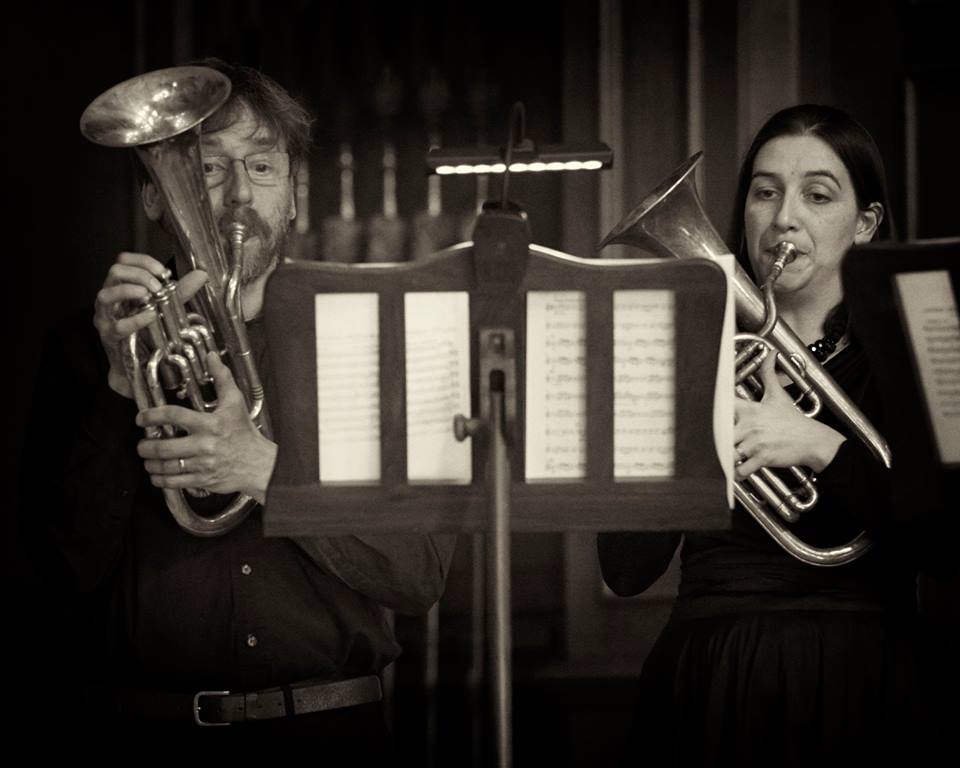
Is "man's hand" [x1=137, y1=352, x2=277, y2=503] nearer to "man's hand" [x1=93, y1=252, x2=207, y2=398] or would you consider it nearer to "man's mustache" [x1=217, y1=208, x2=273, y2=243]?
"man's hand" [x1=93, y1=252, x2=207, y2=398]

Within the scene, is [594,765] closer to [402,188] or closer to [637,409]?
[402,188]

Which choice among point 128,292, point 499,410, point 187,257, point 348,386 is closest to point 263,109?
point 187,257

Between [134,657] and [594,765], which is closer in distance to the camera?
[134,657]

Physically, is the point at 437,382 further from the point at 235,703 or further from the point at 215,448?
the point at 235,703

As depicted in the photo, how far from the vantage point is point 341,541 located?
6.26 feet

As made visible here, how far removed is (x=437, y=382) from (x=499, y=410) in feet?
0.33

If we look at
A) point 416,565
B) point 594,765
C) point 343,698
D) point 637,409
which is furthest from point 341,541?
point 594,765

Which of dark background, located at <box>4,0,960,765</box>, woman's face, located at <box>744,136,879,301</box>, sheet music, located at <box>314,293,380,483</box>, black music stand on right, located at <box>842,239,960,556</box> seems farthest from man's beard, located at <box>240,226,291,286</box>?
dark background, located at <box>4,0,960,765</box>

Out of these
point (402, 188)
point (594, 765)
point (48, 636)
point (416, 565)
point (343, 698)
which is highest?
point (402, 188)

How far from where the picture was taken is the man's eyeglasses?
2.08 metres

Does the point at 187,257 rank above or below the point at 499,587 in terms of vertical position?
above

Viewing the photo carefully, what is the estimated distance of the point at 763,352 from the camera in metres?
1.96

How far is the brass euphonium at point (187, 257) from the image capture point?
1.84 m

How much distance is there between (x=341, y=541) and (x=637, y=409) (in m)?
0.57
